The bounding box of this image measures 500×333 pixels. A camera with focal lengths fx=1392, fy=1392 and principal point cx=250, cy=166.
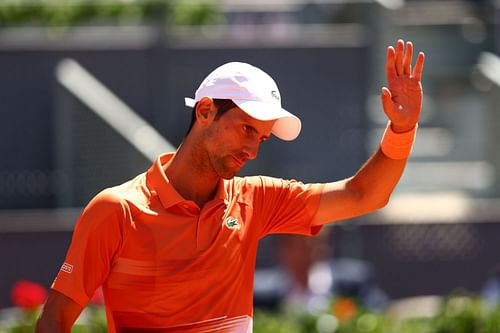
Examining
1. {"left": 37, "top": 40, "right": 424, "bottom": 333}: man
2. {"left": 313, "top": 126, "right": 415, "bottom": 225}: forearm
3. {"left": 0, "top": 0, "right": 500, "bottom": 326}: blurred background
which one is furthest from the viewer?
{"left": 0, "top": 0, "right": 500, "bottom": 326}: blurred background

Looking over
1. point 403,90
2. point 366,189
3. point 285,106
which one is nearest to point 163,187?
point 366,189

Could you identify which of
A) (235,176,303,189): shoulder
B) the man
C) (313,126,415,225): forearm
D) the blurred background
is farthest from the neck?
the blurred background

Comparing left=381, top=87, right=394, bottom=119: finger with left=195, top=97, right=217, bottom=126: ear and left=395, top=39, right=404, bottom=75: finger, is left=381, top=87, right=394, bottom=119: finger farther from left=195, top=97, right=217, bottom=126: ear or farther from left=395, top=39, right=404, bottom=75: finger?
left=195, top=97, right=217, bottom=126: ear

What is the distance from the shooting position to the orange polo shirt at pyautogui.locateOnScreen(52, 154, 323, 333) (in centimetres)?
415

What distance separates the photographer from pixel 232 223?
442 centimetres

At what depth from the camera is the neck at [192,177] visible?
4.36 meters

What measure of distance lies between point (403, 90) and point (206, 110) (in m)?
0.65

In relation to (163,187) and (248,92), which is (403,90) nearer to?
(248,92)

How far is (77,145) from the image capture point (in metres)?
11.1

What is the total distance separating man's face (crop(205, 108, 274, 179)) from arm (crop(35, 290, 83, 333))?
0.61 meters

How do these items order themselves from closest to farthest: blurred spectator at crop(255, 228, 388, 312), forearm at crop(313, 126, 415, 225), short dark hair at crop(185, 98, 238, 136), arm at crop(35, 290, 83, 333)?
arm at crop(35, 290, 83, 333) < short dark hair at crop(185, 98, 238, 136) < forearm at crop(313, 126, 415, 225) < blurred spectator at crop(255, 228, 388, 312)

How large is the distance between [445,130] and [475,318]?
588 cm

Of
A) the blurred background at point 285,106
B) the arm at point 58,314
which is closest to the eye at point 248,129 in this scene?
the arm at point 58,314

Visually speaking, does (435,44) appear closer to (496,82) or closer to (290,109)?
(496,82)
